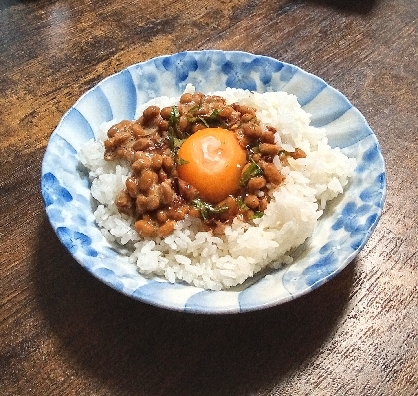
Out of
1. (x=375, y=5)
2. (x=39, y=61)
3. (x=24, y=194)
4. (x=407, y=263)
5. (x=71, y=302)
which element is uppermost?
(x=39, y=61)

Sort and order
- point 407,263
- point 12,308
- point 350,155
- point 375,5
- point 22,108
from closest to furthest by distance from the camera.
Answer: point 12,308 < point 407,263 < point 350,155 < point 22,108 < point 375,5

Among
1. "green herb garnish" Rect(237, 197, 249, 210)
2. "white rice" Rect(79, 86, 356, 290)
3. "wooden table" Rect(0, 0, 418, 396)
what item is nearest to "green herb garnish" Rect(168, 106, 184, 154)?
"white rice" Rect(79, 86, 356, 290)

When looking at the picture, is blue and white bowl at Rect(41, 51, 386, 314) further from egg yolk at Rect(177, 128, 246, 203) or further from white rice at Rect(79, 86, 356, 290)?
egg yolk at Rect(177, 128, 246, 203)

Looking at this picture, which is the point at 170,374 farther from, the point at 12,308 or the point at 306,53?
the point at 306,53

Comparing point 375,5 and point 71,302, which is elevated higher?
point 71,302

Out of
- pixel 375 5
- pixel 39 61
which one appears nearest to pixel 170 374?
pixel 39 61

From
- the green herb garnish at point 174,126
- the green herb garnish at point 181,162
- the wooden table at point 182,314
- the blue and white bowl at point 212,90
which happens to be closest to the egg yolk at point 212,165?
the green herb garnish at point 181,162

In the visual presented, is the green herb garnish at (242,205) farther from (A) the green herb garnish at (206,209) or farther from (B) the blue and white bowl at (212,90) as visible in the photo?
(B) the blue and white bowl at (212,90)
